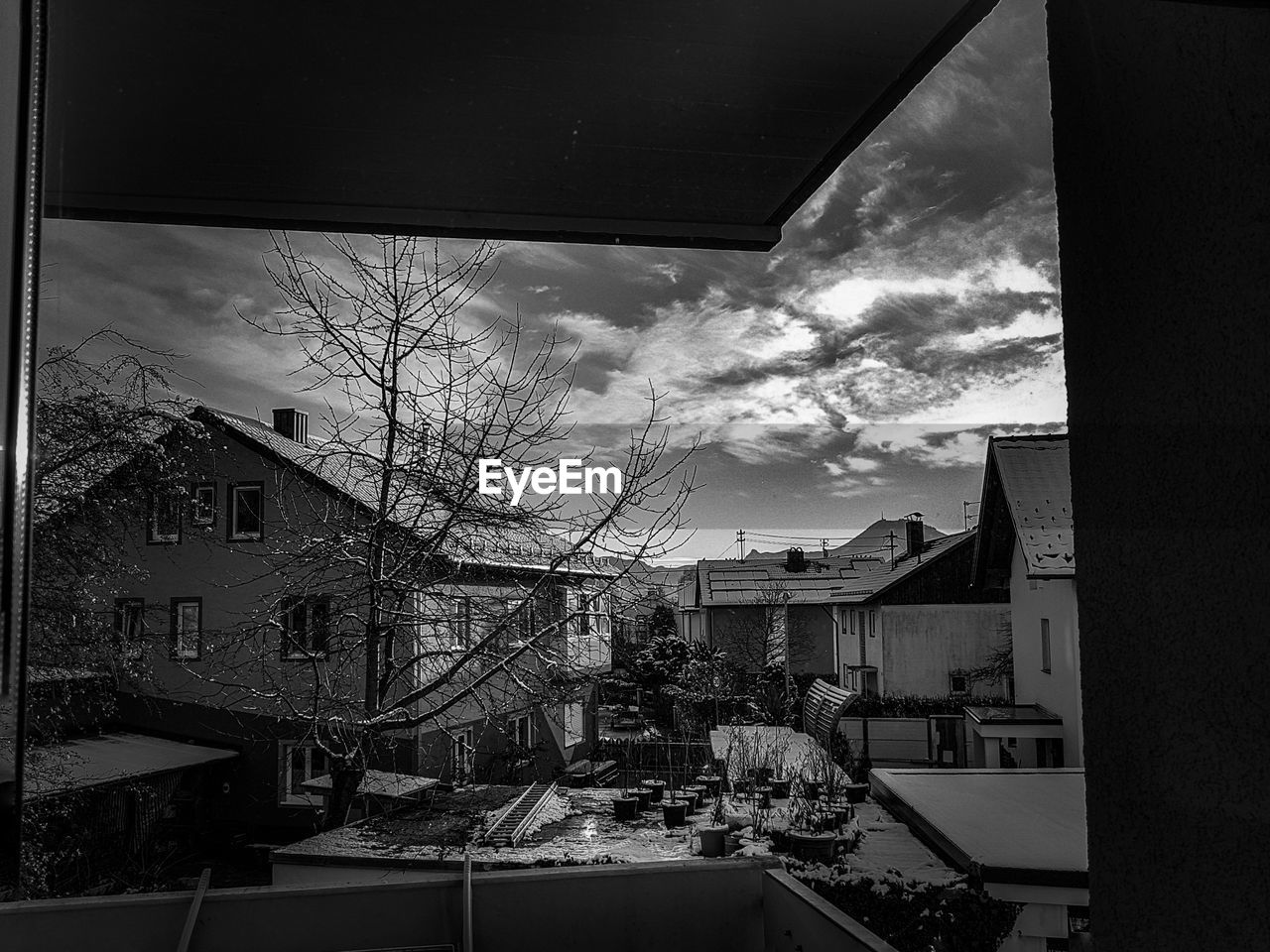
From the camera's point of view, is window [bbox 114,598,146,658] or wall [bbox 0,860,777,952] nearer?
wall [bbox 0,860,777,952]

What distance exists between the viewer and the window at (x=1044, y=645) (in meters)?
5.42

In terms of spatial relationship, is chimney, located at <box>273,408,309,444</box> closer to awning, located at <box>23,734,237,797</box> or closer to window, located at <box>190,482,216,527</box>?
window, located at <box>190,482,216,527</box>

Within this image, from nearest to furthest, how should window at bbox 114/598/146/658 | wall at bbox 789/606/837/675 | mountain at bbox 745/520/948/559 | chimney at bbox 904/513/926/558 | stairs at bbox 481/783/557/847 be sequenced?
window at bbox 114/598/146/658 → stairs at bbox 481/783/557/847 → wall at bbox 789/606/837/675 → mountain at bbox 745/520/948/559 → chimney at bbox 904/513/926/558

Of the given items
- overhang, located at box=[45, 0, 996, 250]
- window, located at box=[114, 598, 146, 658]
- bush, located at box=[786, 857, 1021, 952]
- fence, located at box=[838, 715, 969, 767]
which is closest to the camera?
overhang, located at box=[45, 0, 996, 250]

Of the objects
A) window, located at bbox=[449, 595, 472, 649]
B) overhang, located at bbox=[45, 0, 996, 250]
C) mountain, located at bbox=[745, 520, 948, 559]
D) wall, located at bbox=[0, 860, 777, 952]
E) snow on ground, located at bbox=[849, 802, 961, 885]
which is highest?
overhang, located at bbox=[45, 0, 996, 250]

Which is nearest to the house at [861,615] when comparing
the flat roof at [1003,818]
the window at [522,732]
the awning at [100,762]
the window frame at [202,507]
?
the window at [522,732]

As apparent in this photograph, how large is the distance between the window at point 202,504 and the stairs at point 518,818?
6.49 feet

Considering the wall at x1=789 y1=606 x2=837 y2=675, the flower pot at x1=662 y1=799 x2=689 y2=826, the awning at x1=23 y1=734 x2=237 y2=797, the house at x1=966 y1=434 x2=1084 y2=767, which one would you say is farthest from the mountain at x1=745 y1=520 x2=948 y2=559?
the awning at x1=23 y1=734 x2=237 y2=797

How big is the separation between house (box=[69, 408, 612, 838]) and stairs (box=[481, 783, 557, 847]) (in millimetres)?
273

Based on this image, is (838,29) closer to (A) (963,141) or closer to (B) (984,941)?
(B) (984,941)

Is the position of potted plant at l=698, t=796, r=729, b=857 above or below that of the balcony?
below

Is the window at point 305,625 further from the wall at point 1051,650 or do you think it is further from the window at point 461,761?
the wall at point 1051,650

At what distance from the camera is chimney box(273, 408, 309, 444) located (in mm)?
5090

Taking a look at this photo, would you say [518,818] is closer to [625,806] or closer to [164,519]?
[625,806]
